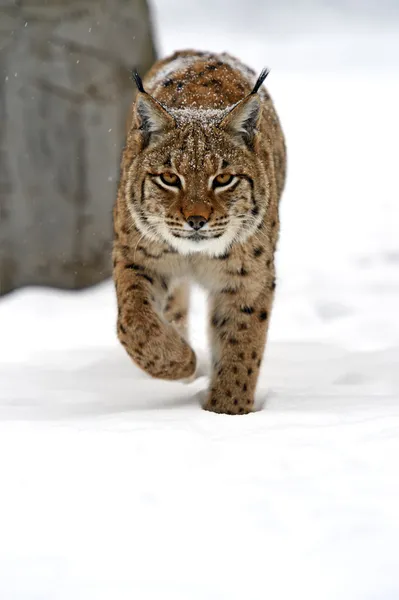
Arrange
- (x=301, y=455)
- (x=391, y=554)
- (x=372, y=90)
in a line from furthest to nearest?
1. (x=372, y=90)
2. (x=301, y=455)
3. (x=391, y=554)

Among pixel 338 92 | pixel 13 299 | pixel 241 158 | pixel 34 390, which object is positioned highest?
pixel 241 158

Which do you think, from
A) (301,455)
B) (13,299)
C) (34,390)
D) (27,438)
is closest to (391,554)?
(301,455)

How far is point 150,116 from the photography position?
4.14 metres

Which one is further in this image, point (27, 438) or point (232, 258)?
point (232, 258)

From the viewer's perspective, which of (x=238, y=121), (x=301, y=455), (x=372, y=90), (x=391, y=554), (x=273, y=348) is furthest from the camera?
(x=372, y=90)

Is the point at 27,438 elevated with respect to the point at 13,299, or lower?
elevated

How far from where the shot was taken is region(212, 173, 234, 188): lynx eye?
4.02 metres

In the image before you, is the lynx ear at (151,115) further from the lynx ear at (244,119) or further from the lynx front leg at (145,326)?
the lynx front leg at (145,326)

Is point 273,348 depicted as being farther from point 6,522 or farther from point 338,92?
point 338,92

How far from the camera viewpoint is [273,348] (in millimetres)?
5746

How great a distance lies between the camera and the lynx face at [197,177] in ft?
13.1

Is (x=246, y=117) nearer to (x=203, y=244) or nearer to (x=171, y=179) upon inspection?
(x=171, y=179)

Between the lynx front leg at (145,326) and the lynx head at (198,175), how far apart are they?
0.26m

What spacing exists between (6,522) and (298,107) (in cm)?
1245
